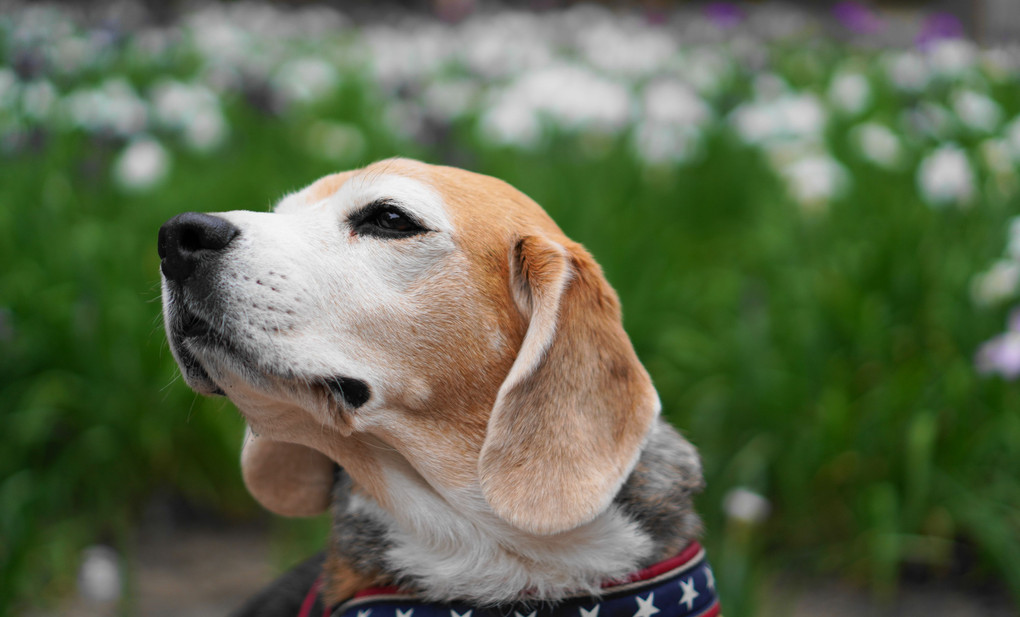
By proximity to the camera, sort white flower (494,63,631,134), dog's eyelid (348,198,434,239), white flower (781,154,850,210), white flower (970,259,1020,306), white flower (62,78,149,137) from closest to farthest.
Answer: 1. dog's eyelid (348,198,434,239)
2. white flower (970,259,1020,306)
3. white flower (781,154,850,210)
4. white flower (62,78,149,137)
5. white flower (494,63,631,134)

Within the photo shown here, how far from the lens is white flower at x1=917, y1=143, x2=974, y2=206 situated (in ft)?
14.8

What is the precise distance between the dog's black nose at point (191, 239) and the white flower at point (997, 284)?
3389mm

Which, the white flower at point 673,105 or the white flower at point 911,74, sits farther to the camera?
the white flower at point 911,74

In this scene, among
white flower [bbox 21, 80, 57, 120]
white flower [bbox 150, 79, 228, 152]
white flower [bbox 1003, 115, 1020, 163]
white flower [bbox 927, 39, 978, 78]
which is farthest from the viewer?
white flower [bbox 927, 39, 978, 78]

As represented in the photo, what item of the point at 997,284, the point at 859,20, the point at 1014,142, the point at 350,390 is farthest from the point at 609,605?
the point at 859,20

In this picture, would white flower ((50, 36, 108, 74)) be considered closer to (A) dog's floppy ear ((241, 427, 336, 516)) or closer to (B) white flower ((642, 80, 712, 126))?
(B) white flower ((642, 80, 712, 126))

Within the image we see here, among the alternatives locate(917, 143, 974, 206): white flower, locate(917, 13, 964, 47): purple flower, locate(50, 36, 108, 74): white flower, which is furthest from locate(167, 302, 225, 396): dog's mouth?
locate(917, 13, 964, 47): purple flower

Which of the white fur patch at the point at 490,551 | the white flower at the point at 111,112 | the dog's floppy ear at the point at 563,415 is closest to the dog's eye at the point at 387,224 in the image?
the dog's floppy ear at the point at 563,415

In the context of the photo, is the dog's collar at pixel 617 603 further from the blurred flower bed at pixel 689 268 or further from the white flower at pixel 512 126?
the white flower at pixel 512 126

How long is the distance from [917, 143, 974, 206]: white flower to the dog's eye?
353 centimetres

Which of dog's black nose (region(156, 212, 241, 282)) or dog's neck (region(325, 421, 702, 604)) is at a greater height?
dog's black nose (region(156, 212, 241, 282))

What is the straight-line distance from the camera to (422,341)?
1.99 metres

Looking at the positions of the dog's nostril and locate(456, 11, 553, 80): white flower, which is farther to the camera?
locate(456, 11, 553, 80): white flower

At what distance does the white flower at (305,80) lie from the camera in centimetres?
696
